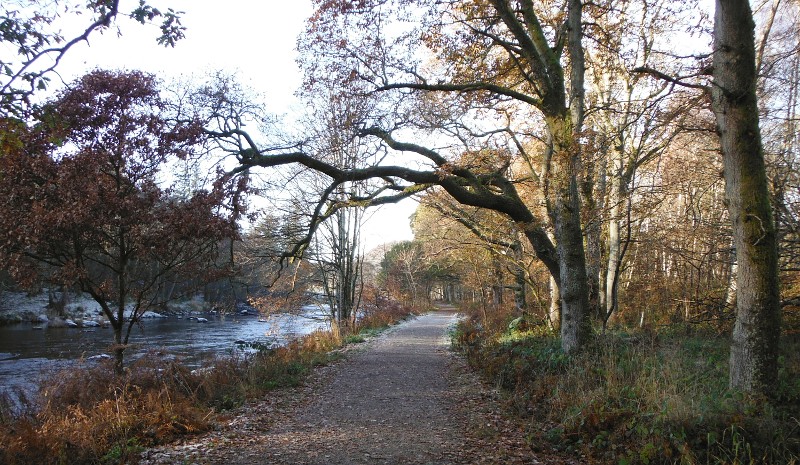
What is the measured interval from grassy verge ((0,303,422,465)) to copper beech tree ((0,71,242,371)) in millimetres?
856

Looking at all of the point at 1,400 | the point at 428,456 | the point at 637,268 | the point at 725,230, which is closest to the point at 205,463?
the point at 428,456

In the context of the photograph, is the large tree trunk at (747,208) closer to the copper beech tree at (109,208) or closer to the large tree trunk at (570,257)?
the large tree trunk at (570,257)

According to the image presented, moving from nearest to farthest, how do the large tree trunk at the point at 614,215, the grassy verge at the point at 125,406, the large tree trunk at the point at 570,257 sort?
the grassy verge at the point at 125,406 < the large tree trunk at the point at 570,257 < the large tree trunk at the point at 614,215

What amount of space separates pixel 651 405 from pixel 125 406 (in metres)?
6.79

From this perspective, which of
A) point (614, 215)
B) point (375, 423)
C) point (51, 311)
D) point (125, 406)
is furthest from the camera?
point (51, 311)

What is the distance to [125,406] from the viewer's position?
6383 mm

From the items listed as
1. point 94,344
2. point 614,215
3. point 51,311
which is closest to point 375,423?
point 614,215

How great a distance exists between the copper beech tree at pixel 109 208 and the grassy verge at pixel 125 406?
86 cm

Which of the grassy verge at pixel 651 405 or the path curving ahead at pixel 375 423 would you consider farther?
the path curving ahead at pixel 375 423

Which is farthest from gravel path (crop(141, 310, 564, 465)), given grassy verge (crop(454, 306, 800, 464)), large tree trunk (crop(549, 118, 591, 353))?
large tree trunk (crop(549, 118, 591, 353))

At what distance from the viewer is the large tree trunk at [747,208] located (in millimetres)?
5141

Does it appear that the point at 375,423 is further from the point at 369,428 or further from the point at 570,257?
the point at 570,257

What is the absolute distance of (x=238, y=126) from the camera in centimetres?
1002

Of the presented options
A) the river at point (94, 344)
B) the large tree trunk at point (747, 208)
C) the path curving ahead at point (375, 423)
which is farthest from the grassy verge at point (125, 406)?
the large tree trunk at point (747, 208)
